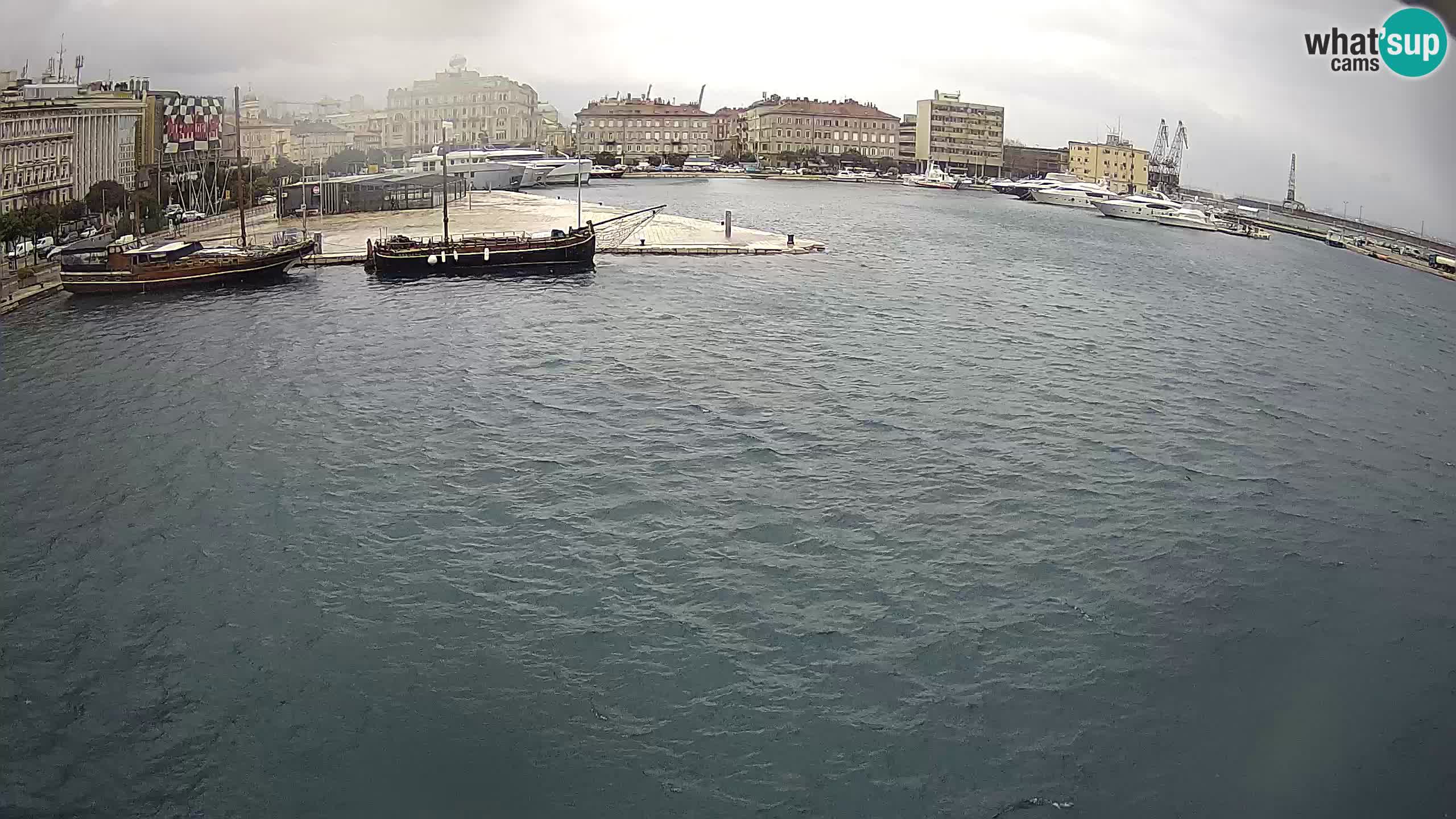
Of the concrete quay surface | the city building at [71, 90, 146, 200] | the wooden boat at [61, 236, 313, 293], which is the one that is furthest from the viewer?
the concrete quay surface

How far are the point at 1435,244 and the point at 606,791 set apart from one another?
23.4 m

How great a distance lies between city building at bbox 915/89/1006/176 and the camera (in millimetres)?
44469

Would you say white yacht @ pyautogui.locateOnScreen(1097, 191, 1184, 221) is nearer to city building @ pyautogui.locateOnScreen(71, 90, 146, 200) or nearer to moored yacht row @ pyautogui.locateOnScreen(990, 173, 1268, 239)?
moored yacht row @ pyautogui.locateOnScreen(990, 173, 1268, 239)

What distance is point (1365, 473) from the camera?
6.52 m

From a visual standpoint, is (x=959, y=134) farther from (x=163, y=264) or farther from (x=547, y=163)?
(x=163, y=264)

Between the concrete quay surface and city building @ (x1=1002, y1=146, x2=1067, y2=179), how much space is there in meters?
30.4

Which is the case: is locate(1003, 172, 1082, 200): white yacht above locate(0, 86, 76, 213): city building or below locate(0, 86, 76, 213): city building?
above

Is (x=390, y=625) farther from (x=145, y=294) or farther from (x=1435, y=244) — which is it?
(x=1435, y=244)

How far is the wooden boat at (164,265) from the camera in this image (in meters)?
11.0

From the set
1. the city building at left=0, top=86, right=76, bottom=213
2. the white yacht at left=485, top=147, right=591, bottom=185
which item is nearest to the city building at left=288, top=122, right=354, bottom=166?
the white yacht at left=485, top=147, right=591, bottom=185

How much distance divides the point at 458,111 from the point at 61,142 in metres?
19.2

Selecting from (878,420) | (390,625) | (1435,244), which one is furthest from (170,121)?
(1435,244)

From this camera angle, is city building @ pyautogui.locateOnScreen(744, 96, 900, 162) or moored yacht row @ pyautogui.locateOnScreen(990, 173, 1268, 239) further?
city building @ pyautogui.locateOnScreen(744, 96, 900, 162)

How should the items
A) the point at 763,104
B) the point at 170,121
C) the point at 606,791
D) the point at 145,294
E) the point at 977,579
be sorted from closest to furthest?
the point at 606,791
the point at 977,579
the point at 145,294
the point at 170,121
the point at 763,104
